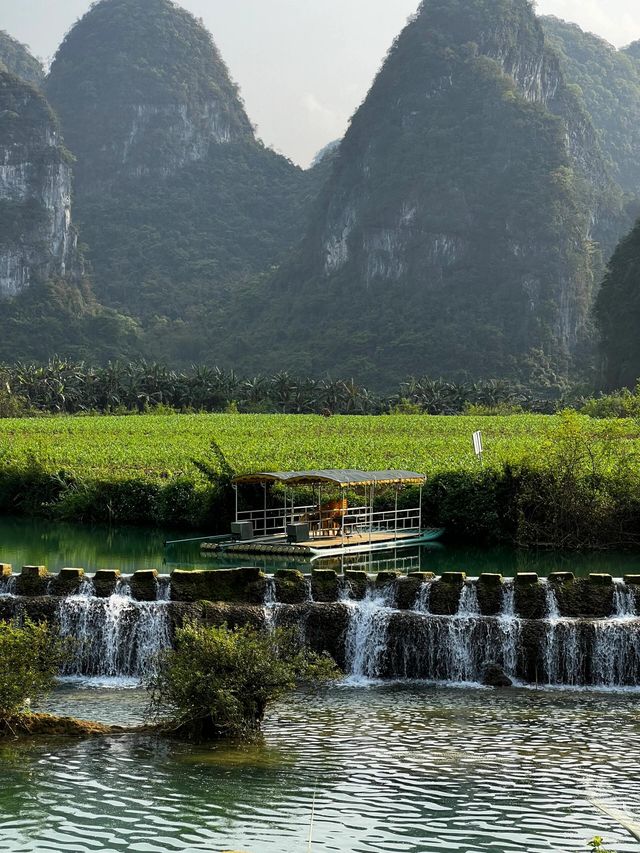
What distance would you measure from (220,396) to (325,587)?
68653 mm

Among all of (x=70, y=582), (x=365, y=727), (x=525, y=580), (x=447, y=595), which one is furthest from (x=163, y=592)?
(x=365, y=727)

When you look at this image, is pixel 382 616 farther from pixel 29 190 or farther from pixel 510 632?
pixel 29 190

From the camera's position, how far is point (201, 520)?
1244 inches


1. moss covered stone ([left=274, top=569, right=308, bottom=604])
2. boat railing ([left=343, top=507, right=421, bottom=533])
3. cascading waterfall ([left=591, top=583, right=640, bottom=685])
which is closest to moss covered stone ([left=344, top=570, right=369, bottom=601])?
moss covered stone ([left=274, top=569, right=308, bottom=604])

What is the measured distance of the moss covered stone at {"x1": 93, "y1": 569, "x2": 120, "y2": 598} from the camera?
17969 millimetres

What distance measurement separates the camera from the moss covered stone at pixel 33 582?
59.9ft

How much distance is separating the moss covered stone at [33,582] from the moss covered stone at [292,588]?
11.0ft

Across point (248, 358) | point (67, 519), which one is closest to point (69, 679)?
point (67, 519)

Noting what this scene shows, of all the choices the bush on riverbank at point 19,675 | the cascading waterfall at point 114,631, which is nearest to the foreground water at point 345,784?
the bush on riverbank at point 19,675

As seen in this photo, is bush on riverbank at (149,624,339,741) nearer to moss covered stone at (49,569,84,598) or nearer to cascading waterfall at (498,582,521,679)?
cascading waterfall at (498,582,521,679)

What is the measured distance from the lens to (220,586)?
1809cm

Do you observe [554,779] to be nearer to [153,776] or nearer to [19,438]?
[153,776]

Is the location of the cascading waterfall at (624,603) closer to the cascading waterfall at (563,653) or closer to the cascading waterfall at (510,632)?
the cascading waterfall at (563,653)

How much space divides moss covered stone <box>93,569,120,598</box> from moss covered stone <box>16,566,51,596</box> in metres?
0.82
